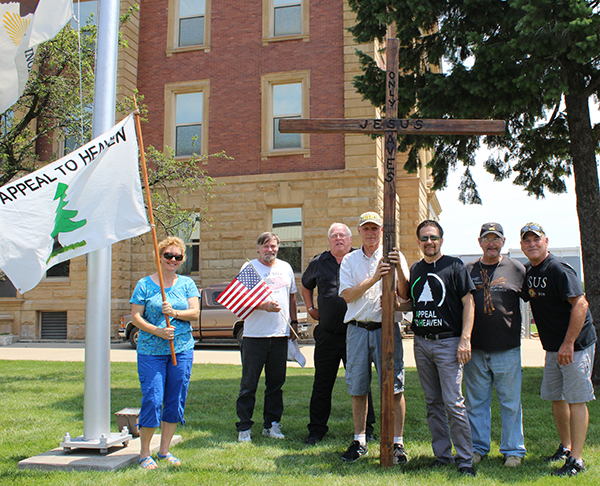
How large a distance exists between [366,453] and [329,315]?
1368 mm

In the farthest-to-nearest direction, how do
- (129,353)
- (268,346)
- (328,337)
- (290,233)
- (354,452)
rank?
(290,233)
(129,353)
(268,346)
(328,337)
(354,452)

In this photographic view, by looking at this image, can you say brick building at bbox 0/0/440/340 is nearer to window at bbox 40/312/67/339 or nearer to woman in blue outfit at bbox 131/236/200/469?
window at bbox 40/312/67/339

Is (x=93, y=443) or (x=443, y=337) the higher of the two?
(x=443, y=337)

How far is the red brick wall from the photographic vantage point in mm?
17453

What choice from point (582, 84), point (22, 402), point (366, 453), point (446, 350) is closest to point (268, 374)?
point (366, 453)

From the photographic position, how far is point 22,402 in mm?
7500

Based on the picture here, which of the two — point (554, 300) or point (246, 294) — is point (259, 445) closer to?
point (246, 294)

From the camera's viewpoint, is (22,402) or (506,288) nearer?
(506,288)

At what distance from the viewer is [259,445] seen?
17.5 feet

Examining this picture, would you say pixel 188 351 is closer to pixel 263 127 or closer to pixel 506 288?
pixel 506 288

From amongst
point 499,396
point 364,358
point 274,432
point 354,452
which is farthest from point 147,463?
point 499,396

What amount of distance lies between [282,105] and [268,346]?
13649 mm

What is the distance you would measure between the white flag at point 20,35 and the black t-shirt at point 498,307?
16.8 feet

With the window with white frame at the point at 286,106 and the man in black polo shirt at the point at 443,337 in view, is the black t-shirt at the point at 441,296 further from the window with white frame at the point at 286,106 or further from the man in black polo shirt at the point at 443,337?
the window with white frame at the point at 286,106
